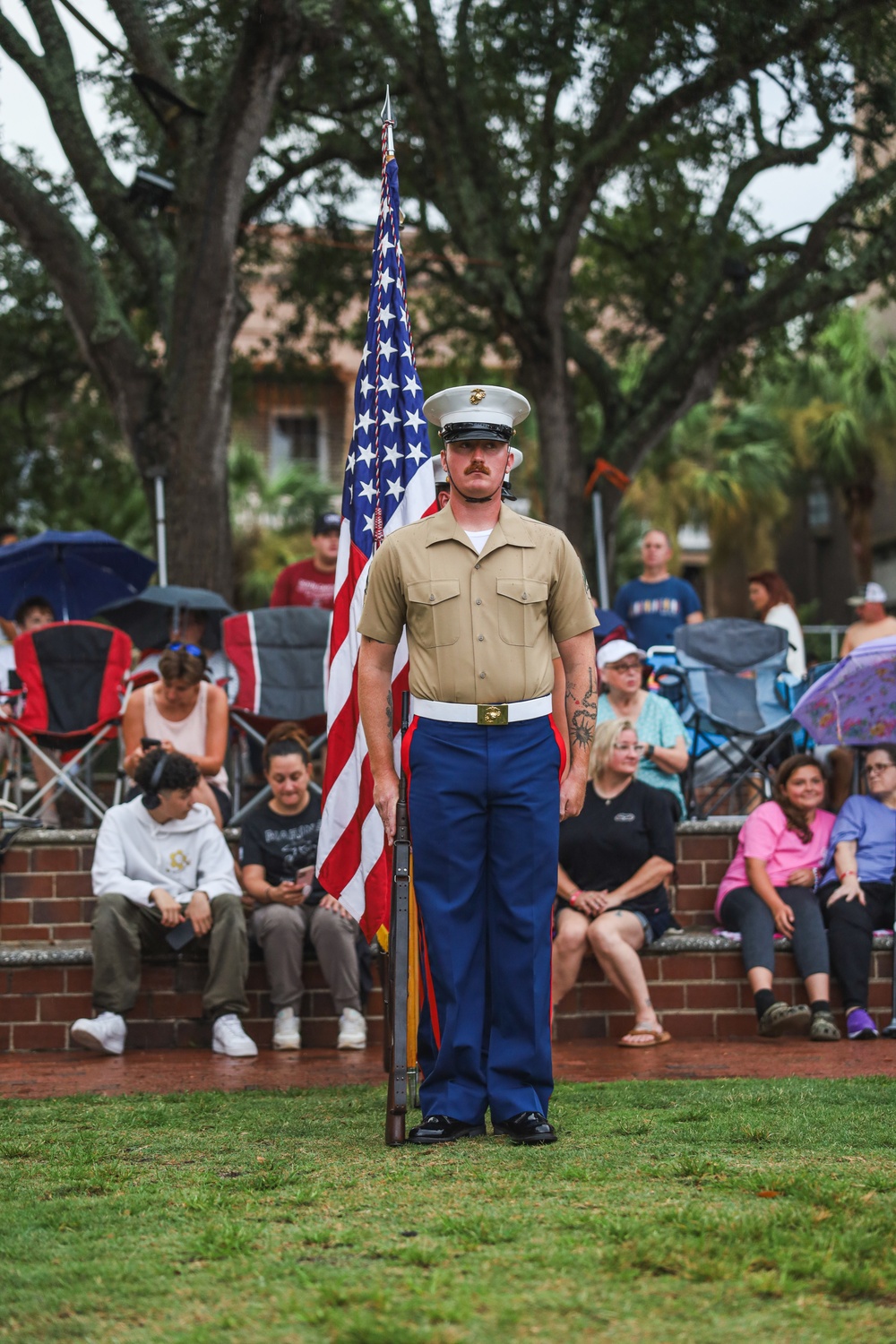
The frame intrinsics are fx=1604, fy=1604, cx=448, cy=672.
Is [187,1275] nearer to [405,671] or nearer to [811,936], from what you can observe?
[405,671]

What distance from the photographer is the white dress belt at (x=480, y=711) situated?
4762mm

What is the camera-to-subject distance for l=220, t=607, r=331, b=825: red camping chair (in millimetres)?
9742

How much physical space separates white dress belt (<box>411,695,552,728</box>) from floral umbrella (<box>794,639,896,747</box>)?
3.94m

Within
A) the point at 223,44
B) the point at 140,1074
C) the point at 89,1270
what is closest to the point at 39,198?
the point at 223,44

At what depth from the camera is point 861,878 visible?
7.93 m

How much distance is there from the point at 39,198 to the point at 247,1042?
707 centimetres

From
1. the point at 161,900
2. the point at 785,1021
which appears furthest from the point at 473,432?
the point at 785,1021

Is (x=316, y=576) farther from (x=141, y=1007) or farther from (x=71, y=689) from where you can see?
(x=141, y=1007)

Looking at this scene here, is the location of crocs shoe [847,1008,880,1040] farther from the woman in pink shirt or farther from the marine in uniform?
the marine in uniform

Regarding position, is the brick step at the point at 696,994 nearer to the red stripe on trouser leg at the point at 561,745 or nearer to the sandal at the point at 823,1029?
the sandal at the point at 823,1029

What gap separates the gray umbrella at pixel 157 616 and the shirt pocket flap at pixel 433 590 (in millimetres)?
5608

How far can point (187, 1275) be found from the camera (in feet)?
10.7

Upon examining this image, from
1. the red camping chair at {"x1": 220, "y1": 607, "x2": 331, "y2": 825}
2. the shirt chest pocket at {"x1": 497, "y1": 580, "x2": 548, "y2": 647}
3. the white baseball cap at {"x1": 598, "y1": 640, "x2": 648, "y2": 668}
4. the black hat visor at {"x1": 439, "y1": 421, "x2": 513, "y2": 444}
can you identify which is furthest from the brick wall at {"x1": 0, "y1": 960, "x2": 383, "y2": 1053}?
the black hat visor at {"x1": 439, "y1": 421, "x2": 513, "y2": 444}

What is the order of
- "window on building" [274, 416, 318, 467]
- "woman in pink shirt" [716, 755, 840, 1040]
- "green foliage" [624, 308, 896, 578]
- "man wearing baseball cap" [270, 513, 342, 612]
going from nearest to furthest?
"woman in pink shirt" [716, 755, 840, 1040]
"man wearing baseball cap" [270, 513, 342, 612]
"green foliage" [624, 308, 896, 578]
"window on building" [274, 416, 318, 467]
